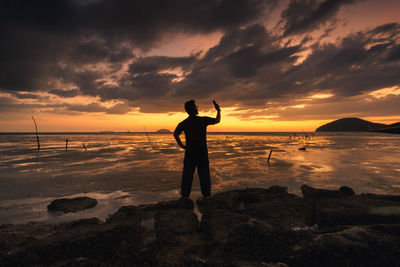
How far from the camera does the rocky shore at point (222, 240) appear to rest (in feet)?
8.03

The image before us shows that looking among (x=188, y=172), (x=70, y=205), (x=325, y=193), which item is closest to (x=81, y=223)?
(x=70, y=205)

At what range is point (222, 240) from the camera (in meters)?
3.20

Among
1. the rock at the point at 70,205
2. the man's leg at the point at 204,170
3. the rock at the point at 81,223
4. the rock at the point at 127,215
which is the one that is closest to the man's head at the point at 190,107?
the man's leg at the point at 204,170

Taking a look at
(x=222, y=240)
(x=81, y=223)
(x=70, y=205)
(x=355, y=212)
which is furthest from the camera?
(x=70, y=205)

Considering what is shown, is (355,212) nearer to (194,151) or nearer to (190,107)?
(194,151)

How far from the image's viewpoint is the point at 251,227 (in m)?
3.23

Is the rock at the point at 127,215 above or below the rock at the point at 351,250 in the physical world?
below

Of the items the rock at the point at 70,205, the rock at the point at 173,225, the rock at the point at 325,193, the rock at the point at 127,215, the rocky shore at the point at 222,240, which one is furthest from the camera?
the rock at the point at 325,193

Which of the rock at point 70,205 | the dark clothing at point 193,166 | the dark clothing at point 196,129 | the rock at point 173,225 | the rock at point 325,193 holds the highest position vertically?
the dark clothing at point 196,129

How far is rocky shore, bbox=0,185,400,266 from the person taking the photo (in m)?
2.45

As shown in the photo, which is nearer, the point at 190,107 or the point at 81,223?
the point at 81,223

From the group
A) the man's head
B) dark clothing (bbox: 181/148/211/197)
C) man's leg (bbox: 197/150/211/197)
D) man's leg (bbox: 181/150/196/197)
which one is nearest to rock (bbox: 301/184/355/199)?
man's leg (bbox: 197/150/211/197)

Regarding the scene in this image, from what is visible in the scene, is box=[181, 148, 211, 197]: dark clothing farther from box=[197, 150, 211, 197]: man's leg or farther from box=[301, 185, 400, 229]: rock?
box=[301, 185, 400, 229]: rock

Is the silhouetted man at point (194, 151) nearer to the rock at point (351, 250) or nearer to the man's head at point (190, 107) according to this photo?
the man's head at point (190, 107)
